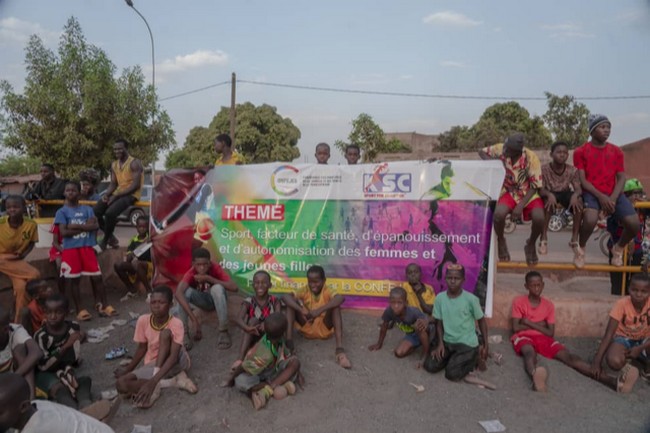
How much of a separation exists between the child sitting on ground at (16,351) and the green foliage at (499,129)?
27604 millimetres

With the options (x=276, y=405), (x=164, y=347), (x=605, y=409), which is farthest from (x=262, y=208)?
(x=605, y=409)

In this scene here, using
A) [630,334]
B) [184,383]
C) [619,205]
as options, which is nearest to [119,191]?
[184,383]

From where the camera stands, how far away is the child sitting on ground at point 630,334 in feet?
14.3

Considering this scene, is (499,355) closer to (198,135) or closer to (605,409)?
(605,409)

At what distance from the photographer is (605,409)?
3.88m

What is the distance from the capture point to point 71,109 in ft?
41.1

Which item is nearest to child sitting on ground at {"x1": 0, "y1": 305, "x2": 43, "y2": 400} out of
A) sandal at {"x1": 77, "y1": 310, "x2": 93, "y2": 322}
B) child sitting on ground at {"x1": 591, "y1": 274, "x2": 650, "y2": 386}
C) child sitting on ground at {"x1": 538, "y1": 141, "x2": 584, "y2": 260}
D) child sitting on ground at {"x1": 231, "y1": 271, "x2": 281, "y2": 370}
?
child sitting on ground at {"x1": 231, "y1": 271, "x2": 281, "y2": 370}

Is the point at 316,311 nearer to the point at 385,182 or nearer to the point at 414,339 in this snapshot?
the point at 414,339

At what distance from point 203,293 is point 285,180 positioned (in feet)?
5.54

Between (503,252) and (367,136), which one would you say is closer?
(503,252)

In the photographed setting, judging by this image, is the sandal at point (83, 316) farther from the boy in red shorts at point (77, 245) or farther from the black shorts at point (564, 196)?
the black shorts at point (564, 196)

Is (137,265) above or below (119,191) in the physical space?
below

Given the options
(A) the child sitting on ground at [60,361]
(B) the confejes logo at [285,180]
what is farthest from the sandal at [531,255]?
(A) the child sitting on ground at [60,361]

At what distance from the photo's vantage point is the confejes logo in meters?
5.74
